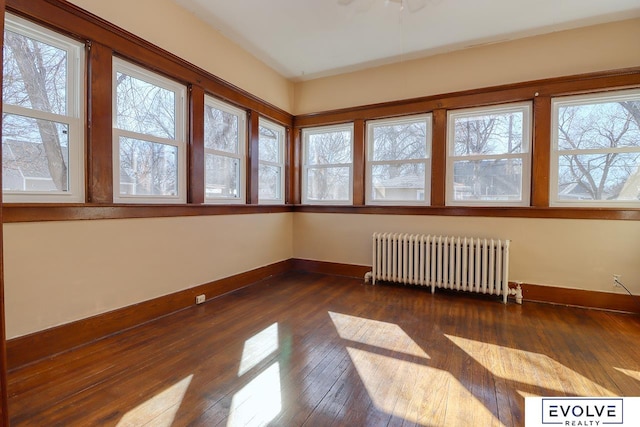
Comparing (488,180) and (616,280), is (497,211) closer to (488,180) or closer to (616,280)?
(488,180)

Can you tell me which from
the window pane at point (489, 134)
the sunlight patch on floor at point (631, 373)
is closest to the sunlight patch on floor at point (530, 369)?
the sunlight patch on floor at point (631, 373)

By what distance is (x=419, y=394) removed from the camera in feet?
5.82

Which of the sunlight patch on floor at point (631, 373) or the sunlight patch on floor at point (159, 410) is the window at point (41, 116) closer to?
the sunlight patch on floor at point (159, 410)

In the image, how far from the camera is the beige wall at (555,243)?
3100 millimetres

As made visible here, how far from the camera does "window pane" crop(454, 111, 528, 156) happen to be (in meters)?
3.54

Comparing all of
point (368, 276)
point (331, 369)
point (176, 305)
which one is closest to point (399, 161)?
point (368, 276)

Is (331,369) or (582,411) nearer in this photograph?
(582,411)

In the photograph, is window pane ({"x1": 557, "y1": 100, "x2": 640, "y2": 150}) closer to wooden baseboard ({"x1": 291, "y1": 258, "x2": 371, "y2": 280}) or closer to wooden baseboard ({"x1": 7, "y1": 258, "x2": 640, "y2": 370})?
wooden baseboard ({"x1": 7, "y1": 258, "x2": 640, "y2": 370})

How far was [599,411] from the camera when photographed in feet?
5.42

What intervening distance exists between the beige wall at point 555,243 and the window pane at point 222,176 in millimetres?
1817

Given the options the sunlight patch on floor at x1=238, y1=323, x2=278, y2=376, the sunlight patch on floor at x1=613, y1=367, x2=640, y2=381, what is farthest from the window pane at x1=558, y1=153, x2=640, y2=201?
the sunlight patch on floor at x1=238, y1=323, x2=278, y2=376

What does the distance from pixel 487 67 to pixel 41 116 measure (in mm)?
4290

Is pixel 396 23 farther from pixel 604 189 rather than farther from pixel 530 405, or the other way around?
pixel 530 405

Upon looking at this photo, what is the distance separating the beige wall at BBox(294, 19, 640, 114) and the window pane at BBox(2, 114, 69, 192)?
10.5 feet
